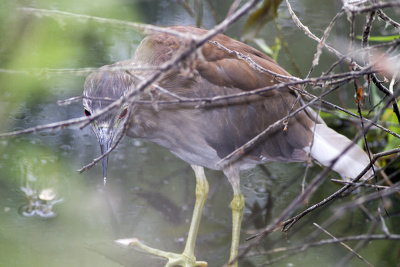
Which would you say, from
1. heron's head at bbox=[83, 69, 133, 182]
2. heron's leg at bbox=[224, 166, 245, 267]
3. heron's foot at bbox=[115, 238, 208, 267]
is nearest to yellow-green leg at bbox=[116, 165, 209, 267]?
heron's foot at bbox=[115, 238, 208, 267]

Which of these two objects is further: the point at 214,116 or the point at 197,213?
the point at 197,213

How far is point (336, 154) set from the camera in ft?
7.22

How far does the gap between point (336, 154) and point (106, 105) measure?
3.34 ft

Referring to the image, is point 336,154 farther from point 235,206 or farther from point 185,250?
point 185,250

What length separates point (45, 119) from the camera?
311cm

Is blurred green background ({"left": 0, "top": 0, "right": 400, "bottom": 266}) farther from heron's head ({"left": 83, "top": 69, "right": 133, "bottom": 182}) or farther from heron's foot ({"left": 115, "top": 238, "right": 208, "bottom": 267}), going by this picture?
heron's head ({"left": 83, "top": 69, "right": 133, "bottom": 182})

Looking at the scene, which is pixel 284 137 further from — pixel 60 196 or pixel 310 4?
pixel 310 4

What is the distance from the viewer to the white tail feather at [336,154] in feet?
7.27

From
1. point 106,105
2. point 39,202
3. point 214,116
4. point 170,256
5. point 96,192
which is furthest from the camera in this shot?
point 96,192

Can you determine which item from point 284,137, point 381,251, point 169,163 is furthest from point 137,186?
point 381,251

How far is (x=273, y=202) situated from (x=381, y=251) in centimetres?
61

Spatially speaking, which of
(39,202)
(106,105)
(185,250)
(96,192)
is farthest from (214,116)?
(39,202)

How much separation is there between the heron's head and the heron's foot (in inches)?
23.0

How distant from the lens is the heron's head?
1845 mm
